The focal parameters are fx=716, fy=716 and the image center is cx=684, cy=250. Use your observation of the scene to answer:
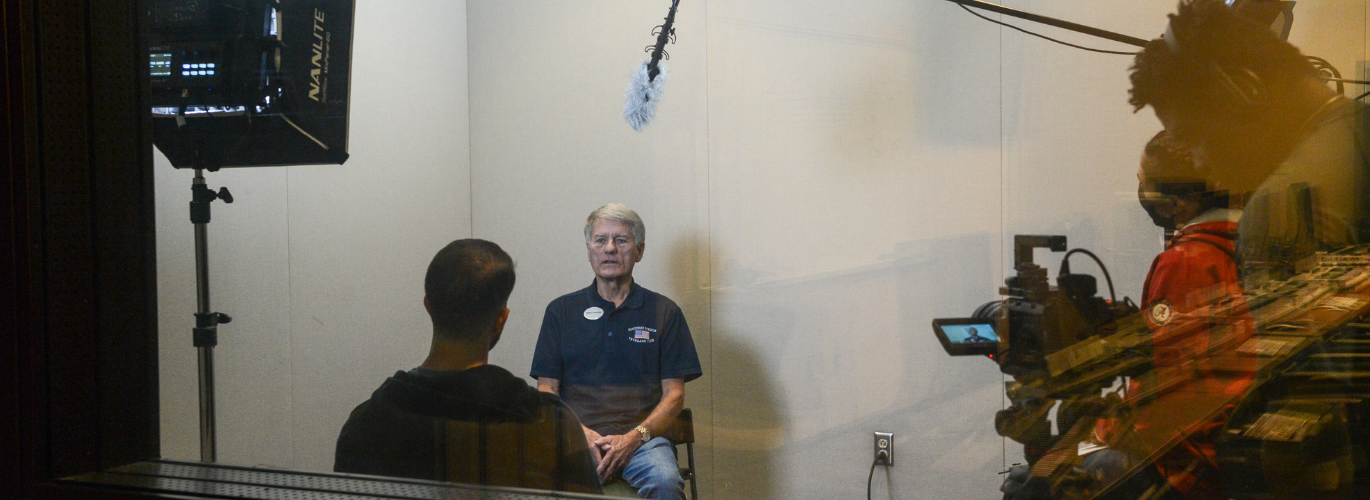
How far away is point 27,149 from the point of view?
992 mm

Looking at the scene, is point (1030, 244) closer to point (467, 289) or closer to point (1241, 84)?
point (1241, 84)

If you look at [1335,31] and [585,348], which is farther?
[585,348]

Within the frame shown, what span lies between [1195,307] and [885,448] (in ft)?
3.87

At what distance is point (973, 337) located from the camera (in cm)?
145

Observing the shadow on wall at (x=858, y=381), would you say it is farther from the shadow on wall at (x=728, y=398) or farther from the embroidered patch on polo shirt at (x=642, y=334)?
the embroidered patch on polo shirt at (x=642, y=334)

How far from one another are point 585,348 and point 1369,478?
5.34 feet

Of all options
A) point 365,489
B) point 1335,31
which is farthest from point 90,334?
point 1335,31

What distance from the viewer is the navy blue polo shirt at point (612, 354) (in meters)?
2.01

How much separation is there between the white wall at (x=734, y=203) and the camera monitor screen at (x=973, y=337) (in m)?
0.48

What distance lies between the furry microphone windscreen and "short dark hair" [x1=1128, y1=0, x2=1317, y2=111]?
1413 millimetres

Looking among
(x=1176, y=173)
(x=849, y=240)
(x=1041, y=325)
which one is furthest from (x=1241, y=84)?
(x=849, y=240)

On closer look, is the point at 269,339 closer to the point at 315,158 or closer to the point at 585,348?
the point at 315,158

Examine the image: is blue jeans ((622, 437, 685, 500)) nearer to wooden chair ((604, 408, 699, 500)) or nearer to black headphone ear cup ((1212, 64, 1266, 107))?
wooden chair ((604, 408, 699, 500))

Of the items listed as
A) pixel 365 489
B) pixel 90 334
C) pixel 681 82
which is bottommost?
pixel 365 489
